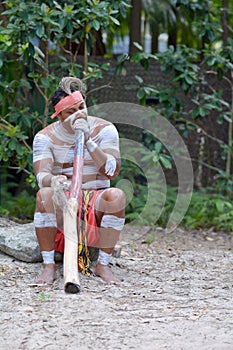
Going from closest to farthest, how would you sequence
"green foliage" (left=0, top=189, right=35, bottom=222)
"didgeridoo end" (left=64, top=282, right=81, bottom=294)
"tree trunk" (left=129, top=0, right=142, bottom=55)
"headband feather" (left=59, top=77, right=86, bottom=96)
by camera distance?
"didgeridoo end" (left=64, top=282, right=81, bottom=294), "headband feather" (left=59, top=77, right=86, bottom=96), "green foliage" (left=0, top=189, right=35, bottom=222), "tree trunk" (left=129, top=0, right=142, bottom=55)

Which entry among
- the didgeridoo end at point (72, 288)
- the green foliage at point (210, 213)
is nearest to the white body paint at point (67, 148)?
the didgeridoo end at point (72, 288)

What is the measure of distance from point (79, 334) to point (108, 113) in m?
3.91

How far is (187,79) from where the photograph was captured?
21.8 feet

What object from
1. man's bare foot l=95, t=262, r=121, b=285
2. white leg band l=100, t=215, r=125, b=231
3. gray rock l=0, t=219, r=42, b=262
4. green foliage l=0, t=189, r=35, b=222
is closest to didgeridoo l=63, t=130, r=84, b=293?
white leg band l=100, t=215, r=125, b=231

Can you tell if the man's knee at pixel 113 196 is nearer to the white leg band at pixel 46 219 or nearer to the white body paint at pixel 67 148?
the white body paint at pixel 67 148

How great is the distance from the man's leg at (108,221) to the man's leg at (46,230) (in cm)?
29

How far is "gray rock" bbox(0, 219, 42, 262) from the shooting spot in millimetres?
4543

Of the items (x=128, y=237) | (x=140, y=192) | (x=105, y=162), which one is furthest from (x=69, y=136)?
(x=140, y=192)

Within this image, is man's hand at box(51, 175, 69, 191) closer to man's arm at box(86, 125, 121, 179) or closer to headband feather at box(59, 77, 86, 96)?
man's arm at box(86, 125, 121, 179)

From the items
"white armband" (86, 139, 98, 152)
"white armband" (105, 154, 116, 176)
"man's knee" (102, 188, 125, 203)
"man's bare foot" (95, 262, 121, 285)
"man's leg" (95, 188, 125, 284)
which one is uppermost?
"white armband" (86, 139, 98, 152)

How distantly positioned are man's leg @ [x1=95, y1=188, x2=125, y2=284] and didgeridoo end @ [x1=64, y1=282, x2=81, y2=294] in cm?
40

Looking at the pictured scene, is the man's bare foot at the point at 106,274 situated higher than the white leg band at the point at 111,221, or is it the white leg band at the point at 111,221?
the white leg band at the point at 111,221

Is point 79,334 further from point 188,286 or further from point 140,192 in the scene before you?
point 140,192

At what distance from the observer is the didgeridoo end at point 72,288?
385 cm
